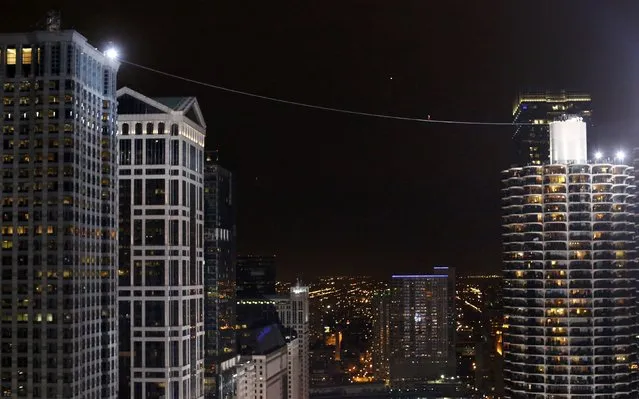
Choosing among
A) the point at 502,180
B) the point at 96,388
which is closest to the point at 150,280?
the point at 96,388

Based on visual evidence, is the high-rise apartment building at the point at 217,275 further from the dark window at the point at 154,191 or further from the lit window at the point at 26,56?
the lit window at the point at 26,56

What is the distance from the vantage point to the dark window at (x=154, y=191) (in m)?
88.3

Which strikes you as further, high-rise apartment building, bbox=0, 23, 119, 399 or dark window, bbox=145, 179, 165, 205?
dark window, bbox=145, 179, 165, 205

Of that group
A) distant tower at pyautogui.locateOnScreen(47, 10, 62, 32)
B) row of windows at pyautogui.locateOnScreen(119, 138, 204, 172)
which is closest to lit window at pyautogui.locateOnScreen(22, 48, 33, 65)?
distant tower at pyautogui.locateOnScreen(47, 10, 62, 32)

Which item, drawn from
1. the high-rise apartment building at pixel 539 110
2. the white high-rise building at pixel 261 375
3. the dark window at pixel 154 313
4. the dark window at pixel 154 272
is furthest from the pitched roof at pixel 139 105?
the high-rise apartment building at pixel 539 110

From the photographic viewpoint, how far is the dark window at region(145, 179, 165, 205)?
88.3 m

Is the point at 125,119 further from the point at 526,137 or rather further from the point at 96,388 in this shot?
the point at 526,137

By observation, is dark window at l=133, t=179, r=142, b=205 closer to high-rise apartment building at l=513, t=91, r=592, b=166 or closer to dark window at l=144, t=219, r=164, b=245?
dark window at l=144, t=219, r=164, b=245

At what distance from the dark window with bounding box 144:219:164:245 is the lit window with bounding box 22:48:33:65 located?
21698 mm

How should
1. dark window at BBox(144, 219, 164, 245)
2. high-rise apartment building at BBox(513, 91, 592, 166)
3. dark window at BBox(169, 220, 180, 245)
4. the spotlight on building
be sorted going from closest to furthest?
1. the spotlight on building
2. dark window at BBox(144, 219, 164, 245)
3. dark window at BBox(169, 220, 180, 245)
4. high-rise apartment building at BBox(513, 91, 592, 166)

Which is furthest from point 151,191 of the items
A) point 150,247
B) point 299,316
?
point 299,316

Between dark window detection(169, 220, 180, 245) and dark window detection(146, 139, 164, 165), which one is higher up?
dark window detection(146, 139, 164, 165)

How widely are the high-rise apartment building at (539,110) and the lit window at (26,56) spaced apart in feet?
232

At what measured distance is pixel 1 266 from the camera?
2714 inches
